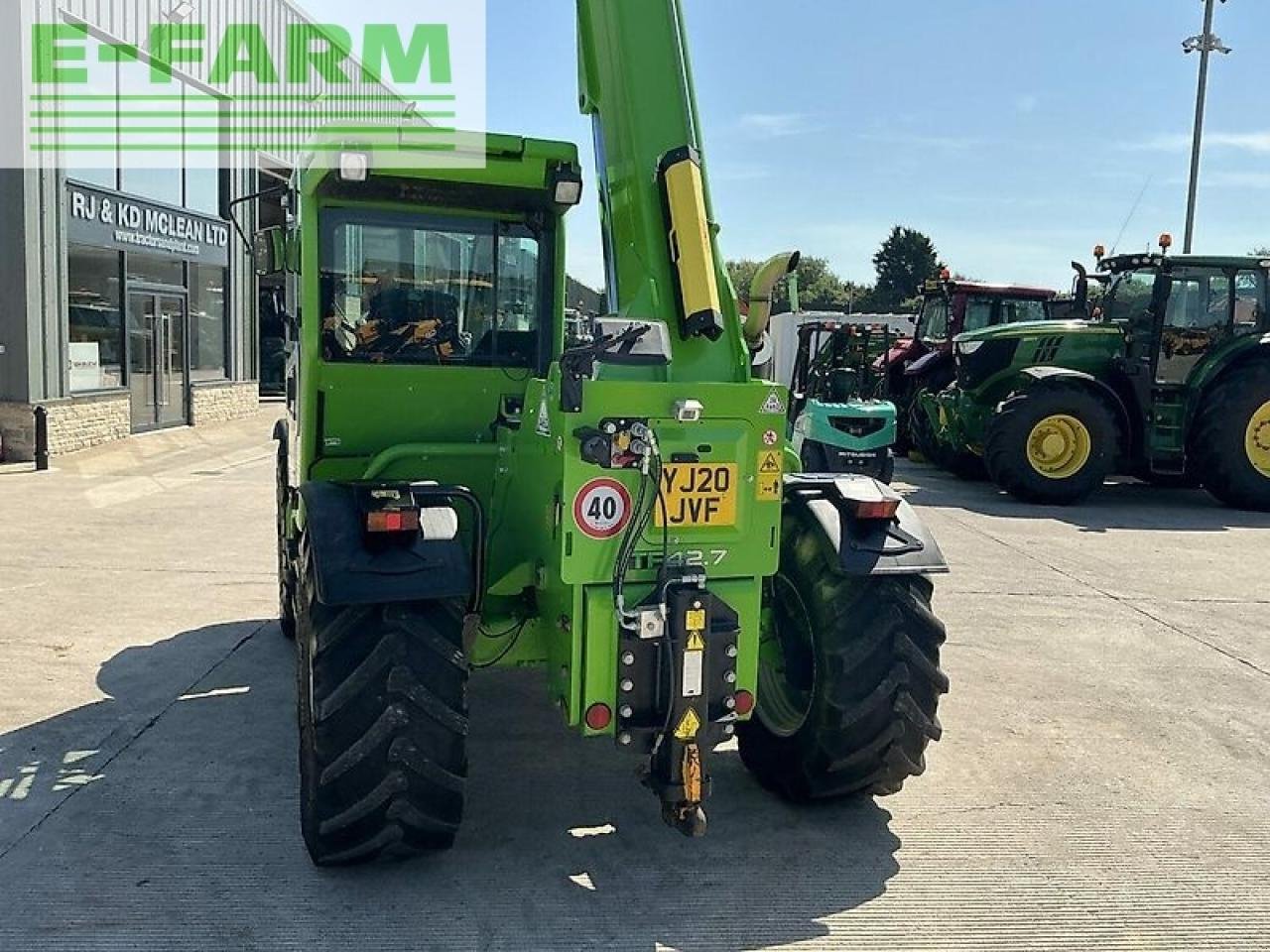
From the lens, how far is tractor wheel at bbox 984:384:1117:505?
41.2ft

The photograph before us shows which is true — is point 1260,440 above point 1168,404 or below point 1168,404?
below

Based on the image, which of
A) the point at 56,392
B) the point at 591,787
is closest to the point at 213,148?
the point at 56,392

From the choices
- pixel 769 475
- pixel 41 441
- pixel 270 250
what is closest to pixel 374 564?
pixel 769 475

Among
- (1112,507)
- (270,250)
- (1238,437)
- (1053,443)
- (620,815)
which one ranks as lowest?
(620,815)

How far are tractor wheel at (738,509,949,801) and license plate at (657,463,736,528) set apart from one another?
0.57m

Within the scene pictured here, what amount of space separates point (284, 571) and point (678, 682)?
359cm

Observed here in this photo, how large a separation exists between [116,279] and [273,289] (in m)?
11.5

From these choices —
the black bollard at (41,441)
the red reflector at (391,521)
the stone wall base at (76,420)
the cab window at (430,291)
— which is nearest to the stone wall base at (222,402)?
the stone wall base at (76,420)

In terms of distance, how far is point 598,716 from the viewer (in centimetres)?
362

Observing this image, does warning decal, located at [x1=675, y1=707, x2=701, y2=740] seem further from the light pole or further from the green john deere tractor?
the light pole

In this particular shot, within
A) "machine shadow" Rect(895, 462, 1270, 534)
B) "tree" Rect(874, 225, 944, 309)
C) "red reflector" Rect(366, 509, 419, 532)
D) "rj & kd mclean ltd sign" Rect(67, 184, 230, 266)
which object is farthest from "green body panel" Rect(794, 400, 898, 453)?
"tree" Rect(874, 225, 944, 309)

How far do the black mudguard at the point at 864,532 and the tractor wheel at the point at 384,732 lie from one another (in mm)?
1429

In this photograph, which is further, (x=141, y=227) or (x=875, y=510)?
(x=141, y=227)

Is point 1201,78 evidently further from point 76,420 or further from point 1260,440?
point 76,420
